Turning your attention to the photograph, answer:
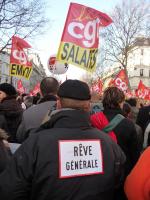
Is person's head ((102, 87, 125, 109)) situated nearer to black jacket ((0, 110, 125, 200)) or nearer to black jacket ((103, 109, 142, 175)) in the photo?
black jacket ((103, 109, 142, 175))

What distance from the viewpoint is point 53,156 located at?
2.54m

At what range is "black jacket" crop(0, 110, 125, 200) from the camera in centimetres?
249

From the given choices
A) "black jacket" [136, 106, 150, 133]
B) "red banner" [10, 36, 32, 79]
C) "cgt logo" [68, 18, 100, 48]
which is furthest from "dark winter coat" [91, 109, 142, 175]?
"red banner" [10, 36, 32, 79]

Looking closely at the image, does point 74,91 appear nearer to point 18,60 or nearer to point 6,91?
point 6,91

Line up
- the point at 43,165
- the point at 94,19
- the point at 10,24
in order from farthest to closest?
1. the point at 10,24
2. the point at 94,19
3. the point at 43,165

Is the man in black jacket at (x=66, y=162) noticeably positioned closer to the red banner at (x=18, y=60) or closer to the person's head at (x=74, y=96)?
the person's head at (x=74, y=96)

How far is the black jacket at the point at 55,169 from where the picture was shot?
8.18 ft

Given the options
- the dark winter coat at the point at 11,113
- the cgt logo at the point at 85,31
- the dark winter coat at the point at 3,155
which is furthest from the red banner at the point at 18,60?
Answer: the dark winter coat at the point at 3,155

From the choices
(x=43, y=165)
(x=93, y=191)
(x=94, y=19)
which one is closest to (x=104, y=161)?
(x=93, y=191)

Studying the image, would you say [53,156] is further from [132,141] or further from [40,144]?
[132,141]

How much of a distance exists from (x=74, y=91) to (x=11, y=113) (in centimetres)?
265

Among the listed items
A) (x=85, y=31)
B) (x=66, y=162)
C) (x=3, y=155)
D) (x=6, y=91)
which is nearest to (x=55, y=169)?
(x=66, y=162)

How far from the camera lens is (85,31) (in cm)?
707

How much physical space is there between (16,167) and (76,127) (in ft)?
1.56
